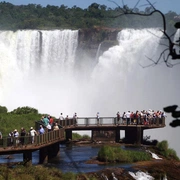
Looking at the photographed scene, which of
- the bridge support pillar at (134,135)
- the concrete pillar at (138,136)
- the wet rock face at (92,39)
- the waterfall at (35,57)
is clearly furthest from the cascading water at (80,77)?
the concrete pillar at (138,136)

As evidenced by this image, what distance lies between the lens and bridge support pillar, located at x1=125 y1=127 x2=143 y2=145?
110 feet

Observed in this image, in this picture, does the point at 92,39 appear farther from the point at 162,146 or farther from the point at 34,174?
the point at 34,174

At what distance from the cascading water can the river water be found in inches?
513

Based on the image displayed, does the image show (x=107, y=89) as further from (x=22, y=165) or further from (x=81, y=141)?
(x=22, y=165)

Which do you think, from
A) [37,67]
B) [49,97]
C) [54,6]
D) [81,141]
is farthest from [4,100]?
[54,6]

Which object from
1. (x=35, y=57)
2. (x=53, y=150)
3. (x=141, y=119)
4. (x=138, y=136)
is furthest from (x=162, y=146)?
(x=35, y=57)

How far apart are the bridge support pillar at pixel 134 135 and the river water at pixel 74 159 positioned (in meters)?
2.38

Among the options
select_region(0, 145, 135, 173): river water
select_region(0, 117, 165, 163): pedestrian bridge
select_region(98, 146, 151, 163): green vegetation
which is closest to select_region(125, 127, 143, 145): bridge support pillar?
select_region(0, 117, 165, 163): pedestrian bridge

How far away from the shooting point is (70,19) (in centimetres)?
9200

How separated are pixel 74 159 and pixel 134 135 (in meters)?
7.12

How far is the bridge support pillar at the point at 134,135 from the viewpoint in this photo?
1321 inches

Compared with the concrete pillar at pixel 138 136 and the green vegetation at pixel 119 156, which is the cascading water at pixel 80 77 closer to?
the concrete pillar at pixel 138 136

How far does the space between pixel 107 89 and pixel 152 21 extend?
99.4 feet

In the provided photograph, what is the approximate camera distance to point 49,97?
59781mm
